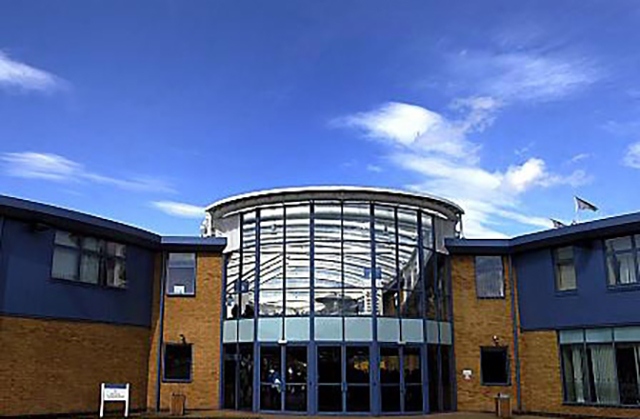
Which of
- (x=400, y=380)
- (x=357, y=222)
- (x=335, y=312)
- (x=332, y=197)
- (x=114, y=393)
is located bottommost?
(x=114, y=393)

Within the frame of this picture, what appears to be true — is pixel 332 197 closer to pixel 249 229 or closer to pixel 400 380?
pixel 249 229

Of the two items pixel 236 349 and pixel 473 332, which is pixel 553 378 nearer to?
pixel 473 332

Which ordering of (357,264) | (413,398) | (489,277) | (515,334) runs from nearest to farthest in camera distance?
(413,398) → (357,264) → (515,334) → (489,277)

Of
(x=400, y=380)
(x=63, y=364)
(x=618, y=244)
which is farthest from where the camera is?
(x=400, y=380)

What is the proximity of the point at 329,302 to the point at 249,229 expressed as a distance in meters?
3.26

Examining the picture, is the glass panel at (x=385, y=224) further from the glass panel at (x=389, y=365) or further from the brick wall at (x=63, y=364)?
the brick wall at (x=63, y=364)

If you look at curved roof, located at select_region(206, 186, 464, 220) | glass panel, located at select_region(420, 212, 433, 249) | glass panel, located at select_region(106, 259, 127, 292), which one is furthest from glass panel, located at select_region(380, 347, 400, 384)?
glass panel, located at select_region(106, 259, 127, 292)

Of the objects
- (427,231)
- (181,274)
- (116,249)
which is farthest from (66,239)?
(427,231)

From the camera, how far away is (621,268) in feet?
56.4

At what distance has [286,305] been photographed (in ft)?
60.9

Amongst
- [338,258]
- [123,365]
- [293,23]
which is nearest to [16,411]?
[123,365]

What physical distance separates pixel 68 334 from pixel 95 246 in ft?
8.15

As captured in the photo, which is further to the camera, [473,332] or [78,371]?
[473,332]

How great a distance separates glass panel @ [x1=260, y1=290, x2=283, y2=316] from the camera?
18.6 metres
